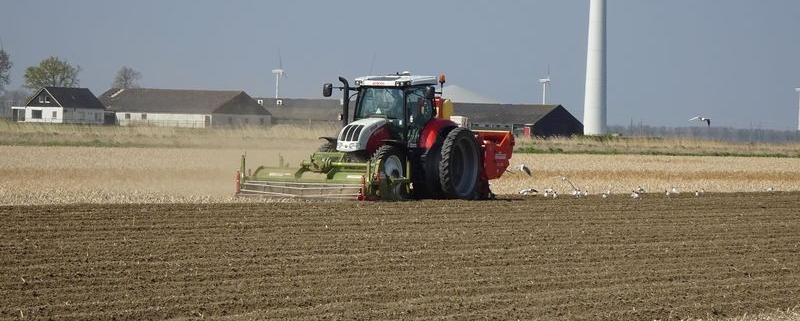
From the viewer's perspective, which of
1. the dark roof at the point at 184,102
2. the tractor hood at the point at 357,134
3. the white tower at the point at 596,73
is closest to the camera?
the tractor hood at the point at 357,134

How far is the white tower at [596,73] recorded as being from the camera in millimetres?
63969

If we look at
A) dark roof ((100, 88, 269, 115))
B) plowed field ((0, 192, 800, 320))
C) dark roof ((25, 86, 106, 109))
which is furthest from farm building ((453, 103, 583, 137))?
plowed field ((0, 192, 800, 320))

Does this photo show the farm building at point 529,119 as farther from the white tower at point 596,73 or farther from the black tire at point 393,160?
the black tire at point 393,160

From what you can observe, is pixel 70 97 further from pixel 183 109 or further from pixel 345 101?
pixel 345 101

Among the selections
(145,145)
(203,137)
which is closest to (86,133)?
(145,145)

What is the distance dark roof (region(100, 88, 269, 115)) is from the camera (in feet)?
157

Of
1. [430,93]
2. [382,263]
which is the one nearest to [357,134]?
[430,93]

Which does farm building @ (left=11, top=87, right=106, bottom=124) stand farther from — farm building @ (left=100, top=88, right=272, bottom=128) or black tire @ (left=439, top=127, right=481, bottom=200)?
black tire @ (left=439, top=127, right=481, bottom=200)

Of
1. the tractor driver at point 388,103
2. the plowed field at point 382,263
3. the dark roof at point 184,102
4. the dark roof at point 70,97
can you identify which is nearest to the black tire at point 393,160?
the tractor driver at point 388,103

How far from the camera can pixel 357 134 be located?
20.0m

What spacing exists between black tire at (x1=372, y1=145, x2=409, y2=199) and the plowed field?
947mm

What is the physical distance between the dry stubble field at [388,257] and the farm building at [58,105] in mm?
56821

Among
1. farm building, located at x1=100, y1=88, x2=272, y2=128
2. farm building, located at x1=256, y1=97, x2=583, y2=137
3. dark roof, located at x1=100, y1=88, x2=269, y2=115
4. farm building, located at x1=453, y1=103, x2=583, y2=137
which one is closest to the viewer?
farm building, located at x1=100, y1=88, x2=272, y2=128

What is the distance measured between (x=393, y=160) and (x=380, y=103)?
1.22m
